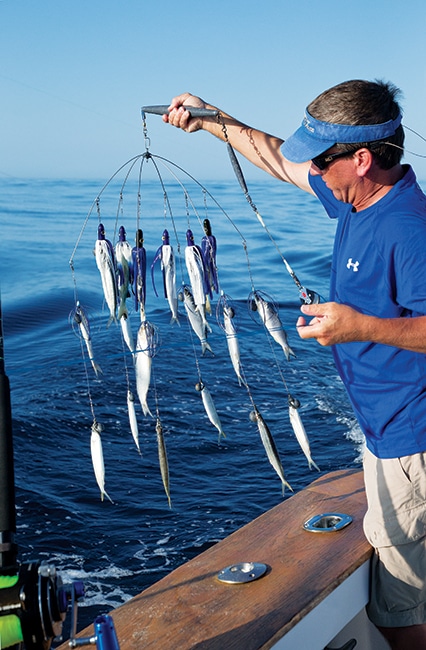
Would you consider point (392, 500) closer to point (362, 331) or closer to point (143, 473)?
point (362, 331)

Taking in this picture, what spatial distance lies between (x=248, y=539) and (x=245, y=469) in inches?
158

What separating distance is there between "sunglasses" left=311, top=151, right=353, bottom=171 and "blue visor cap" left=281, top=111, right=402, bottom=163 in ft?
0.09

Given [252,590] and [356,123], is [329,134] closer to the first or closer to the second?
[356,123]

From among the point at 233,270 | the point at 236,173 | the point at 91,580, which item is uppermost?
the point at 236,173

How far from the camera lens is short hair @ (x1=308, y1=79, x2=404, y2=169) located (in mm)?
2270

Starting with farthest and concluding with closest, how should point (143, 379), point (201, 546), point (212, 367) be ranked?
point (212, 367) → point (201, 546) → point (143, 379)

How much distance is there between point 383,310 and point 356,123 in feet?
1.82

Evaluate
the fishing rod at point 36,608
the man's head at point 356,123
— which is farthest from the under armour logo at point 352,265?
the fishing rod at point 36,608

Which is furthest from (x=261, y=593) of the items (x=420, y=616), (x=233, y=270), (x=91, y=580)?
(x=233, y=270)

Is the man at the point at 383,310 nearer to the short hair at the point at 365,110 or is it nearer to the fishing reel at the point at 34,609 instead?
the short hair at the point at 365,110

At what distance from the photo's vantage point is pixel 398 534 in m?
2.47

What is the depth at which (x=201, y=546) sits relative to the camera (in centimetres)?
538

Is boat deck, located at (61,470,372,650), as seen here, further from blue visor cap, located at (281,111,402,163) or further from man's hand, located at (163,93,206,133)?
man's hand, located at (163,93,206,133)

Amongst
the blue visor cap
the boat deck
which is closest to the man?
the blue visor cap
